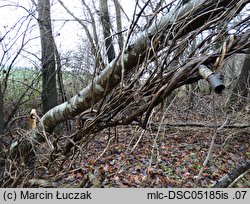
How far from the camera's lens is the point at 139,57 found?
1.98 metres

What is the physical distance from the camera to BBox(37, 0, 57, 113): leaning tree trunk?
5.84m

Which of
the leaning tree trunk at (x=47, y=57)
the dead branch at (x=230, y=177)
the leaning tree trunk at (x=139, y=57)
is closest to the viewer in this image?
the leaning tree trunk at (x=139, y=57)

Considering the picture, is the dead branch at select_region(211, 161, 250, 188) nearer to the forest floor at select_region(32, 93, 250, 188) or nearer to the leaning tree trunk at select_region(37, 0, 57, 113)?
the forest floor at select_region(32, 93, 250, 188)

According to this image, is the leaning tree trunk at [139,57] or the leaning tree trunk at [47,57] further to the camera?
the leaning tree trunk at [47,57]

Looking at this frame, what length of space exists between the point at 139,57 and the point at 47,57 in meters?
4.92

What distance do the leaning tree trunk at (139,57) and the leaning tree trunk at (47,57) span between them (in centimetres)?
317

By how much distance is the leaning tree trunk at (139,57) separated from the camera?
1832 mm

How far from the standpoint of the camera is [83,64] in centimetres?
603

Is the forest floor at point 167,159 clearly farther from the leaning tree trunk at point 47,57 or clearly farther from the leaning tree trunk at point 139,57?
the leaning tree trunk at point 47,57

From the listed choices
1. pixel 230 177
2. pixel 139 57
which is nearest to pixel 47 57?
pixel 139 57

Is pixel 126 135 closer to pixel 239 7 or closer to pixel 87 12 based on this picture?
pixel 239 7

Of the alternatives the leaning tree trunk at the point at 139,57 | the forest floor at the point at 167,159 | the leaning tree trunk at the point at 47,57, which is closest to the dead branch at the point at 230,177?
the leaning tree trunk at the point at 139,57

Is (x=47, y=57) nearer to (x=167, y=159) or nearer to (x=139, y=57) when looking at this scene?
(x=167, y=159)

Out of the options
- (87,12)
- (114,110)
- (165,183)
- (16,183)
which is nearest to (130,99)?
(114,110)
